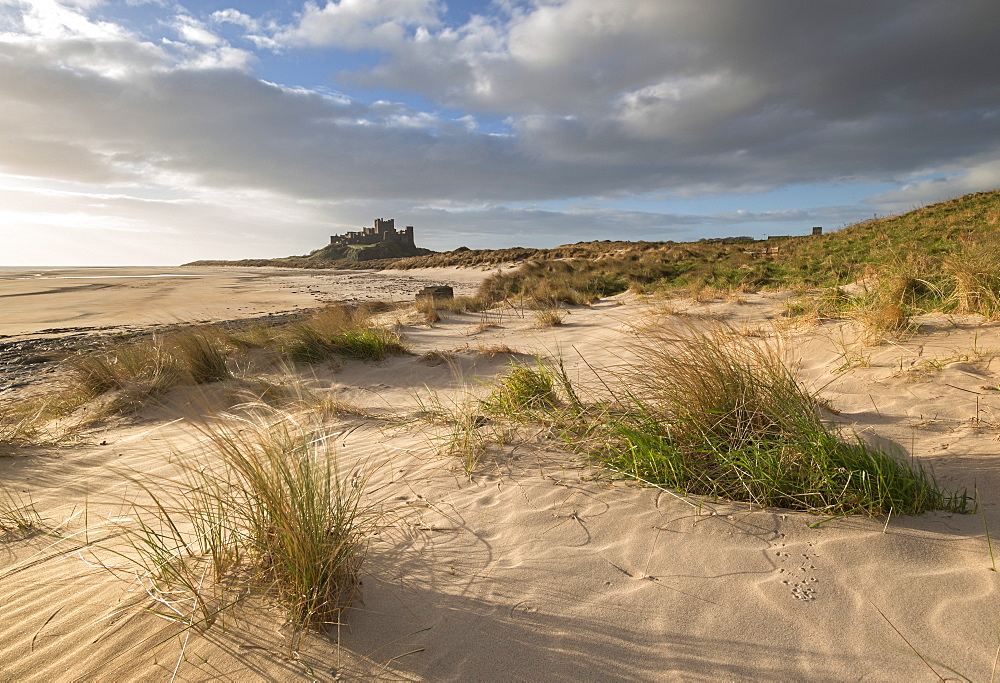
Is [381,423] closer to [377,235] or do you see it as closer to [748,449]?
[748,449]

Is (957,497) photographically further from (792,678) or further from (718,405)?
(792,678)

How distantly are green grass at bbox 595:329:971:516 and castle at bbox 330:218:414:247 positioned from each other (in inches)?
2913

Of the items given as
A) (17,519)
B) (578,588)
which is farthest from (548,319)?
(17,519)

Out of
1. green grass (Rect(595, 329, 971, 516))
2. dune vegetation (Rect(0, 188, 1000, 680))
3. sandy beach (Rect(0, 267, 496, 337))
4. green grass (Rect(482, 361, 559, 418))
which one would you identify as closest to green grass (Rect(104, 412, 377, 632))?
dune vegetation (Rect(0, 188, 1000, 680))

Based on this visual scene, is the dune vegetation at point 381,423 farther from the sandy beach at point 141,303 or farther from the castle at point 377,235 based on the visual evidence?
the castle at point 377,235

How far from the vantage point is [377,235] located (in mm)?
80812

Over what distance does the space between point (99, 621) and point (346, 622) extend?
91cm

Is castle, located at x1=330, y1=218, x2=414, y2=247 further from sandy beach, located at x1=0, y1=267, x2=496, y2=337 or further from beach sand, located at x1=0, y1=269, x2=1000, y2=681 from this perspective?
beach sand, located at x1=0, y1=269, x2=1000, y2=681

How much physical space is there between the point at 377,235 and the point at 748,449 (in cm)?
8304

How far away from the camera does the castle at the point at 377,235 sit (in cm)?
7500

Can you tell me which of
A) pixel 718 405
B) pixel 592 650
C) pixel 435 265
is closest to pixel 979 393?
pixel 718 405

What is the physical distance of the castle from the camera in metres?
75.0

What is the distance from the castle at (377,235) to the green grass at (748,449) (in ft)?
243

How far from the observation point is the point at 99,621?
1794 mm
